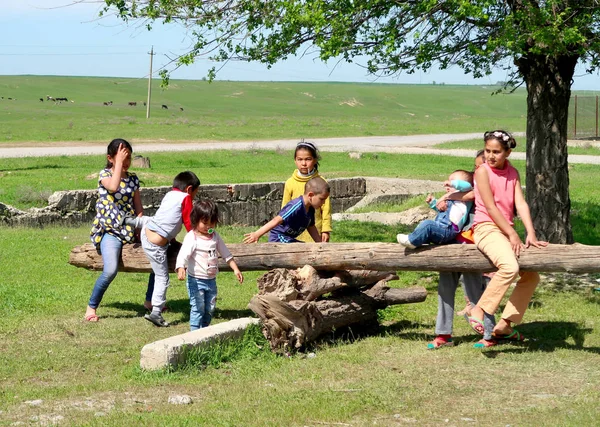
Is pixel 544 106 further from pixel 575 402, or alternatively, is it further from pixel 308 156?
pixel 575 402

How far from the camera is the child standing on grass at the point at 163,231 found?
27.2 feet

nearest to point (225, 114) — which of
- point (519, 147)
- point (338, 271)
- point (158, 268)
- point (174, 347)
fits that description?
point (519, 147)

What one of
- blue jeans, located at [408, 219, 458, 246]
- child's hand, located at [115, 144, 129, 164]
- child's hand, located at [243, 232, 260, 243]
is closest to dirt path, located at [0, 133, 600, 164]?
child's hand, located at [115, 144, 129, 164]

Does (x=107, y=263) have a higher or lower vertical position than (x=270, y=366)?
higher

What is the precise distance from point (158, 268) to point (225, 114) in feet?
241

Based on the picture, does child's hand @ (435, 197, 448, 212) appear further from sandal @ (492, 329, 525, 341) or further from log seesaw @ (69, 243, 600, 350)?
sandal @ (492, 329, 525, 341)

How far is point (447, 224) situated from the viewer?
24.4 feet

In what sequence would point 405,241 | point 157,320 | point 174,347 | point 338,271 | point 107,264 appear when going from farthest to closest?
point 107,264 → point 157,320 → point 338,271 → point 405,241 → point 174,347

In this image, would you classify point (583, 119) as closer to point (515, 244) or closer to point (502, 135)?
point (502, 135)

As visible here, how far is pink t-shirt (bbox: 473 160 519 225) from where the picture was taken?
7180 mm

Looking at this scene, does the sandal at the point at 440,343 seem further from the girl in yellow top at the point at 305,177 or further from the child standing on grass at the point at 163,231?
the child standing on grass at the point at 163,231

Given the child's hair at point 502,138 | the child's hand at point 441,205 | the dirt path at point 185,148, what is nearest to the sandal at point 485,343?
the child's hand at point 441,205

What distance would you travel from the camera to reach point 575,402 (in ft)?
19.7

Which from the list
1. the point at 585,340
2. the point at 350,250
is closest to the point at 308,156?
the point at 350,250
